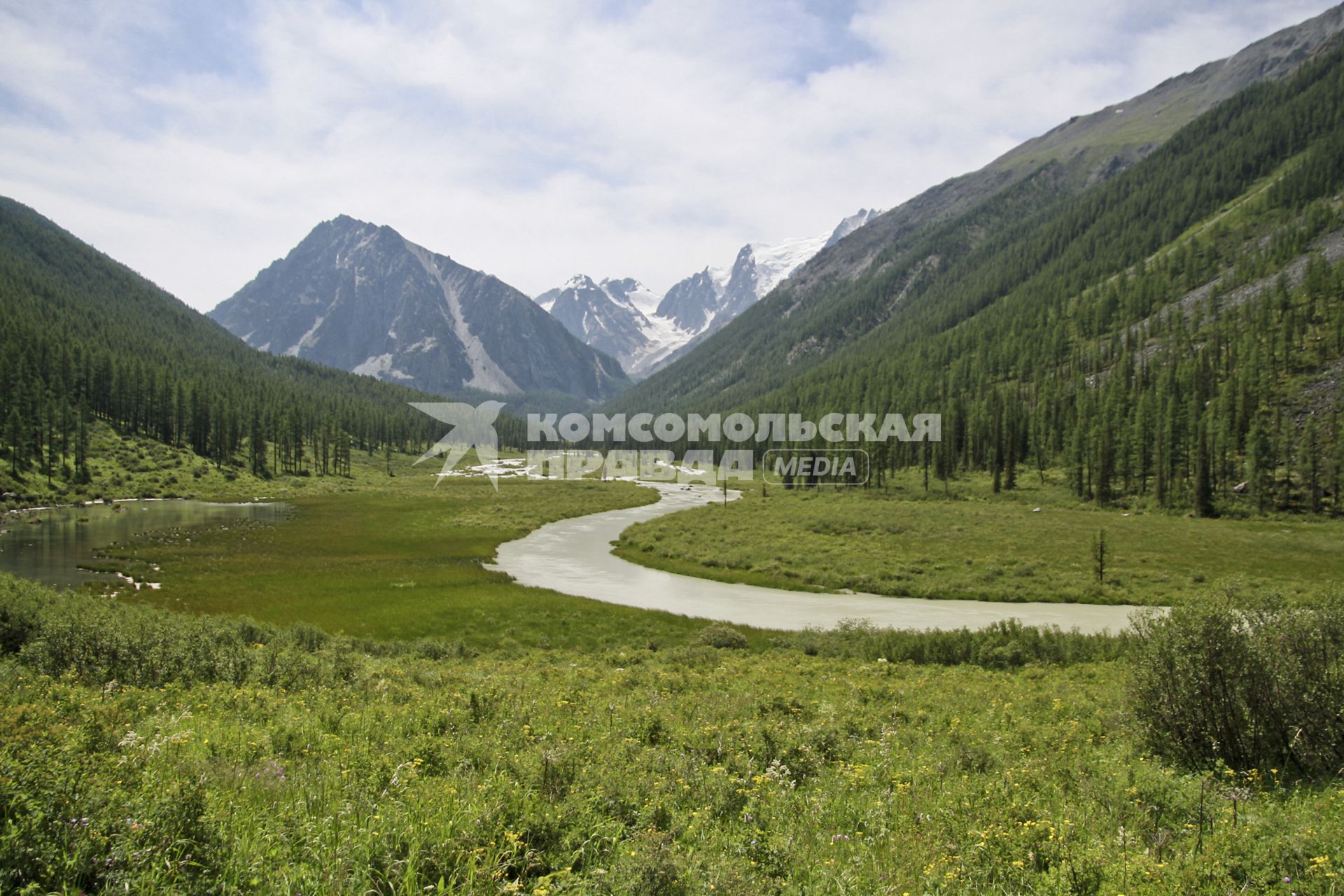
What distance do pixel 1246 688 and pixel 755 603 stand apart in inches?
1241

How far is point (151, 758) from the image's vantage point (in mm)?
6883

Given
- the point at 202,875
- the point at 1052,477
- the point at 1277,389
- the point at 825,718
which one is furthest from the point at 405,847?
the point at 1277,389

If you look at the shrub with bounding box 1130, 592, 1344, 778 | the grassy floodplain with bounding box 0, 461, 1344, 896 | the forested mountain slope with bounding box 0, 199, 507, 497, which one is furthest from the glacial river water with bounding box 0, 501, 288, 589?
the shrub with bounding box 1130, 592, 1344, 778

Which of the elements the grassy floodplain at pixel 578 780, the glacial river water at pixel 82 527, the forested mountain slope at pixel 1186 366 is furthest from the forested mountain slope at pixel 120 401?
the forested mountain slope at pixel 1186 366

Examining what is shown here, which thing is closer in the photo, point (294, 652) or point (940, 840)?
point (940, 840)

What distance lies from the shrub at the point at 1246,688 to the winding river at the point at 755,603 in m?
20.3

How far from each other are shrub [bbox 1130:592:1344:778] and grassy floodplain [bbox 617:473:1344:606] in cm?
2692

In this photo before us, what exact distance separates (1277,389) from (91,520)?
6406 inches

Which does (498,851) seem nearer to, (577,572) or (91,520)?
(577,572)

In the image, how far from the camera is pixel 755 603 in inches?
1614

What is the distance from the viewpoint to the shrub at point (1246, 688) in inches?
391

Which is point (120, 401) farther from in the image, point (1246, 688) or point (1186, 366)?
point (1186, 366)

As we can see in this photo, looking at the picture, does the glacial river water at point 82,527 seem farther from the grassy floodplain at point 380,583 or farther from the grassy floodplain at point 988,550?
the grassy floodplain at point 988,550

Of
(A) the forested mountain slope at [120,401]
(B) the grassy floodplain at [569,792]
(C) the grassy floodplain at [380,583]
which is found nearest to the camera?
(B) the grassy floodplain at [569,792]
